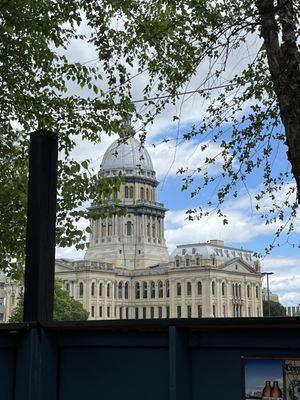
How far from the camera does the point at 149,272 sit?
433ft

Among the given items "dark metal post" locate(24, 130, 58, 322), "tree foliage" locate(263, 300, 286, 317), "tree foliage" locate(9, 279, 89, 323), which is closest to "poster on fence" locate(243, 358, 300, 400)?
"dark metal post" locate(24, 130, 58, 322)

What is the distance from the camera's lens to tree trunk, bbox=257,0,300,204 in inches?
215

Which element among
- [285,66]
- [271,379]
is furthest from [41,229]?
[285,66]

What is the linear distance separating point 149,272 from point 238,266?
64.6ft

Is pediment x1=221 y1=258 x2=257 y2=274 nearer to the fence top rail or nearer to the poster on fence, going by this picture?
the fence top rail

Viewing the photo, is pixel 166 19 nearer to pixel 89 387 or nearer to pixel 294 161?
pixel 294 161

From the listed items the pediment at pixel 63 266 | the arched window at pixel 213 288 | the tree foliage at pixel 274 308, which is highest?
the pediment at pixel 63 266

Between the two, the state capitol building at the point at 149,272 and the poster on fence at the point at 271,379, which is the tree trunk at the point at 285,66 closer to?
the poster on fence at the point at 271,379

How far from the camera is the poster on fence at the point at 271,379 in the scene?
284 cm

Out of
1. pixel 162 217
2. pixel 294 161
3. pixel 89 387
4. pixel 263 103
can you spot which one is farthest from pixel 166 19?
pixel 162 217

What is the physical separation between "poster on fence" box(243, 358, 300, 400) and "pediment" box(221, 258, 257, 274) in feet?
412

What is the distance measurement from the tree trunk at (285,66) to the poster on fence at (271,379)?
8.96 ft

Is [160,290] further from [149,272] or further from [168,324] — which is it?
[168,324]

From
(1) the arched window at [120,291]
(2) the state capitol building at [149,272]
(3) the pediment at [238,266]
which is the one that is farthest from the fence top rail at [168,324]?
(1) the arched window at [120,291]
